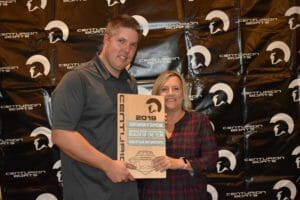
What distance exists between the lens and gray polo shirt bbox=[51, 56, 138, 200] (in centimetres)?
166

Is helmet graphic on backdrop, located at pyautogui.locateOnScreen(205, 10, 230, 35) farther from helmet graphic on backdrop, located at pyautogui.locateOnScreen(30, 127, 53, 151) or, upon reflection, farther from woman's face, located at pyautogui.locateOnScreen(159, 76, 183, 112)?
helmet graphic on backdrop, located at pyautogui.locateOnScreen(30, 127, 53, 151)

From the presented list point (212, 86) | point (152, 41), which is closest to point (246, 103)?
point (212, 86)

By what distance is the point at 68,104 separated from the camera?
1640 mm

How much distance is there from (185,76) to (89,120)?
1480mm

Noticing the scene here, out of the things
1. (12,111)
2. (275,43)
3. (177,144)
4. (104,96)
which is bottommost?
(177,144)

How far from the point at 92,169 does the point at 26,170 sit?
5.09 feet

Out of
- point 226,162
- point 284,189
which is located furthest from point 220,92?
point 284,189

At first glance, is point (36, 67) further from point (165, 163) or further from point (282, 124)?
point (282, 124)

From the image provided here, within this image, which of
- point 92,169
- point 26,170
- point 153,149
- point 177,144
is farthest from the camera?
point 26,170

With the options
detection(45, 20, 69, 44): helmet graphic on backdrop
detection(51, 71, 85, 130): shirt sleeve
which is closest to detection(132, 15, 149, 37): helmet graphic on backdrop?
detection(45, 20, 69, 44): helmet graphic on backdrop

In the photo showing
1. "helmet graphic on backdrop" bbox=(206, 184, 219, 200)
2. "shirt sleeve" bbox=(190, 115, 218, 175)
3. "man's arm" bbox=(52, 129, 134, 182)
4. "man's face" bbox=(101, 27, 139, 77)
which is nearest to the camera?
"man's arm" bbox=(52, 129, 134, 182)

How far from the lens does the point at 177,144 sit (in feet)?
7.07

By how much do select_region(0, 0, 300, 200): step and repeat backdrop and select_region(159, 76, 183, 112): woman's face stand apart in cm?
75

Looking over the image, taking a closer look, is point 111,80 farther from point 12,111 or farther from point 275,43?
point 275,43
